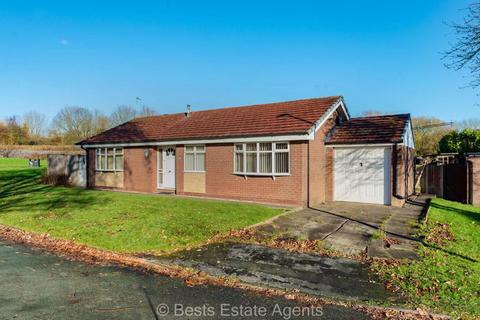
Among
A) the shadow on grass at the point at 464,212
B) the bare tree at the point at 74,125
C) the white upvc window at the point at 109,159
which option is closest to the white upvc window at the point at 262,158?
the shadow on grass at the point at 464,212

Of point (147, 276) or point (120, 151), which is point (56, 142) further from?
point (147, 276)

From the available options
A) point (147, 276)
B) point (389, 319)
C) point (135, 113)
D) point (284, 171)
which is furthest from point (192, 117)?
point (135, 113)

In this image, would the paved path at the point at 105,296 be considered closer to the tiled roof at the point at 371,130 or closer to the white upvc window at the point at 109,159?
the tiled roof at the point at 371,130

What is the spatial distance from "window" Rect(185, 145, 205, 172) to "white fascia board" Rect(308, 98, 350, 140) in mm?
5796

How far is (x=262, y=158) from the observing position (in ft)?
49.8

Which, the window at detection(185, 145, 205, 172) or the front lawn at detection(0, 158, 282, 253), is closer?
the front lawn at detection(0, 158, 282, 253)

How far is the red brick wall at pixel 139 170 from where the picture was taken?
63.5 ft

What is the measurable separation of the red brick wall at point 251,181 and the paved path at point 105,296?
8894mm

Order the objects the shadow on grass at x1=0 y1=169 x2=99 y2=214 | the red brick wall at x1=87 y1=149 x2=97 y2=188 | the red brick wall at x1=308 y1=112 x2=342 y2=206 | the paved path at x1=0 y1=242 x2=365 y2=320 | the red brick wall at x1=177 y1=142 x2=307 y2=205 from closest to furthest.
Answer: the paved path at x1=0 y1=242 x2=365 y2=320 → the shadow on grass at x1=0 y1=169 x2=99 y2=214 → the red brick wall at x1=177 y1=142 x2=307 y2=205 → the red brick wall at x1=308 y1=112 x2=342 y2=206 → the red brick wall at x1=87 y1=149 x2=97 y2=188

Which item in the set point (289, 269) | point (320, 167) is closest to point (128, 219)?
point (289, 269)

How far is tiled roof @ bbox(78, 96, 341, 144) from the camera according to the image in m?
15.2

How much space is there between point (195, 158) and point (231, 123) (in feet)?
8.44

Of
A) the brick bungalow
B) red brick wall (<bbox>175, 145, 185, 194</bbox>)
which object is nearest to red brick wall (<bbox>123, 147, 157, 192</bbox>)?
the brick bungalow

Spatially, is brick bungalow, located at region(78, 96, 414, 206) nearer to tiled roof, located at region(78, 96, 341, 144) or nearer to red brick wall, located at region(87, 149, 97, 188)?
tiled roof, located at region(78, 96, 341, 144)
